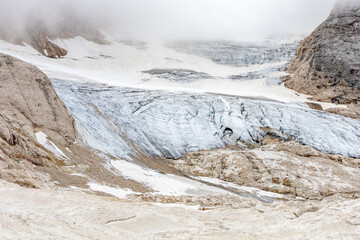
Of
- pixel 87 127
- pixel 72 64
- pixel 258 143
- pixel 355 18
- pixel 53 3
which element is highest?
pixel 53 3

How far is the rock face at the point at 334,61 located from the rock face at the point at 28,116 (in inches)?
2233

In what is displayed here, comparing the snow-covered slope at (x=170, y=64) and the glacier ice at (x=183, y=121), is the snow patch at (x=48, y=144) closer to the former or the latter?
the glacier ice at (x=183, y=121)

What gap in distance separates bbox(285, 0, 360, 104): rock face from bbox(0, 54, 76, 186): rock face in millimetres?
56717

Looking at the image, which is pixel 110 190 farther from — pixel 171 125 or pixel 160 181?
pixel 171 125

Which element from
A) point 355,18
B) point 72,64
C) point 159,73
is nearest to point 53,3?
point 72,64

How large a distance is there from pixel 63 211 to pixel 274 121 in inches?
1544

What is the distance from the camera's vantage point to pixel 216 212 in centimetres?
1234

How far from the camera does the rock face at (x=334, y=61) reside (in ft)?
225

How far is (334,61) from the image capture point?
236 ft

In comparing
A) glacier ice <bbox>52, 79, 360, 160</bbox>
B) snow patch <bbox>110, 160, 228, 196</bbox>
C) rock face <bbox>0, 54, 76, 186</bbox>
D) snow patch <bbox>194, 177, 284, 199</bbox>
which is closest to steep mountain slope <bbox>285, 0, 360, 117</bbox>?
glacier ice <bbox>52, 79, 360, 160</bbox>

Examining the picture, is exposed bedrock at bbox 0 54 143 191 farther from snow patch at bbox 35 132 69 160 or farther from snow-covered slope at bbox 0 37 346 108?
snow-covered slope at bbox 0 37 346 108

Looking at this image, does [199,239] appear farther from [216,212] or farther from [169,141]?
[169,141]

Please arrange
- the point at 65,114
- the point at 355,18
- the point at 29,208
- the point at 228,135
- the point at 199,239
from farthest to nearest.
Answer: the point at 355,18, the point at 228,135, the point at 65,114, the point at 29,208, the point at 199,239

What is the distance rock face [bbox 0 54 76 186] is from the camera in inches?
734
